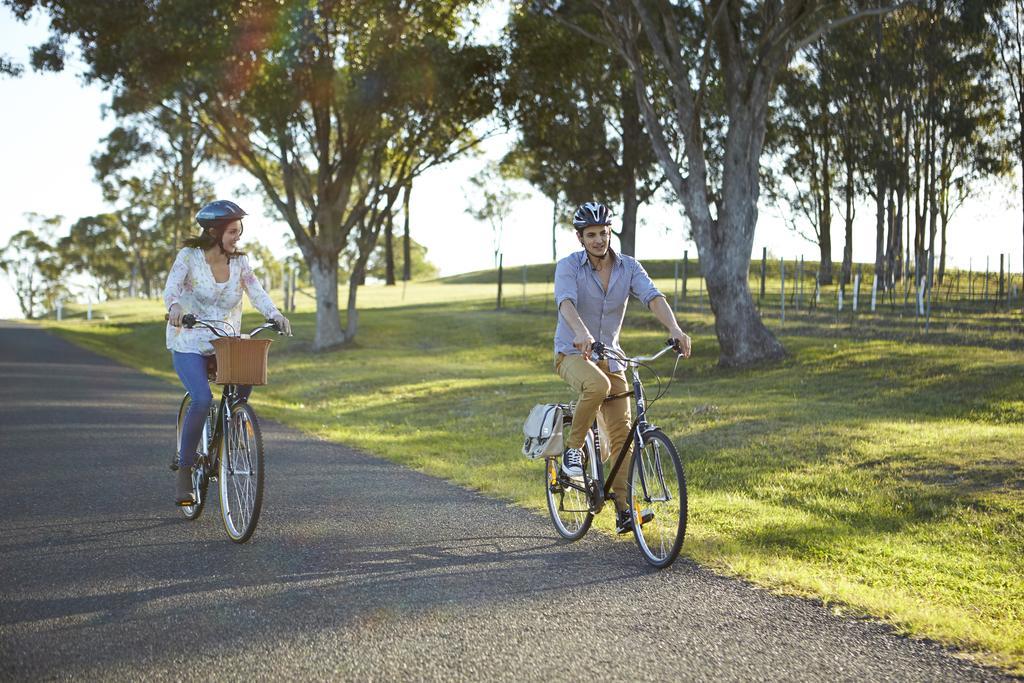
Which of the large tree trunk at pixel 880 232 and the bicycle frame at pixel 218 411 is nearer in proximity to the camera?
the bicycle frame at pixel 218 411

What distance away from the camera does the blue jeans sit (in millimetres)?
6848

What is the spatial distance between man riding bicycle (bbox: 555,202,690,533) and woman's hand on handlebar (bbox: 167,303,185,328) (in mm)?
2300

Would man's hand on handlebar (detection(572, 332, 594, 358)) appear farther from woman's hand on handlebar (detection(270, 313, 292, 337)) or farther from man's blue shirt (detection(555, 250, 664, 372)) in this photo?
woman's hand on handlebar (detection(270, 313, 292, 337))

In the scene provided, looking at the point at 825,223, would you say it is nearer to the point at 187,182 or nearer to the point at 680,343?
the point at 187,182

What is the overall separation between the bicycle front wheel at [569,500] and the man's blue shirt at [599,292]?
646 mm

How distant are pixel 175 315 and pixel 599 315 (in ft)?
8.42

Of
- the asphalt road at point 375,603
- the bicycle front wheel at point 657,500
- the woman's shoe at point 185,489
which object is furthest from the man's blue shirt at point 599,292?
the woman's shoe at point 185,489

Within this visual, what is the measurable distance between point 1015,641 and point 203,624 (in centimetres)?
367

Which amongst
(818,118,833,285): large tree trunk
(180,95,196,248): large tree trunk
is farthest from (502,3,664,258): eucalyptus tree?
(180,95,196,248): large tree trunk

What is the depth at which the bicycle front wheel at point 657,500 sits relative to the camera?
580 centimetres

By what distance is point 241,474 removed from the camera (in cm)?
652

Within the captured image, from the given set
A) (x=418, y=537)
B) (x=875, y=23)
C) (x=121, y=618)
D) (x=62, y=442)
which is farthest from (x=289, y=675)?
(x=875, y=23)

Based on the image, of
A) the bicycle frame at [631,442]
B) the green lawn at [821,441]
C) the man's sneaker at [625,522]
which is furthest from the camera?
the man's sneaker at [625,522]

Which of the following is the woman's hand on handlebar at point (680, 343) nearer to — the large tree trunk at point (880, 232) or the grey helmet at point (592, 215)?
the grey helmet at point (592, 215)
